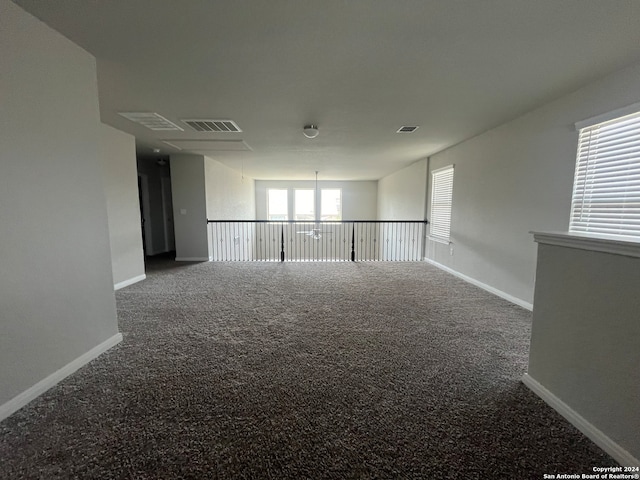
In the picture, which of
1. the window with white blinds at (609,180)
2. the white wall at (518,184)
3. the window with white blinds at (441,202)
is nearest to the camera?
the window with white blinds at (609,180)

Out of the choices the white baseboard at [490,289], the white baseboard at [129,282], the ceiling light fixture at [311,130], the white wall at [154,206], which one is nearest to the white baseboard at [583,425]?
the white baseboard at [490,289]

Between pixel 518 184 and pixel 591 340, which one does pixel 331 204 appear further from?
pixel 591 340

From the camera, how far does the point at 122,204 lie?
4078 millimetres

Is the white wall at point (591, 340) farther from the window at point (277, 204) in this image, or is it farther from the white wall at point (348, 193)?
the window at point (277, 204)

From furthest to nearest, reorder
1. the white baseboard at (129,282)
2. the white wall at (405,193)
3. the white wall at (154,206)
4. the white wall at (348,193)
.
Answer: the white wall at (348,193), the white wall at (154,206), the white wall at (405,193), the white baseboard at (129,282)

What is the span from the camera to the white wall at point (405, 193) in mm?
6292

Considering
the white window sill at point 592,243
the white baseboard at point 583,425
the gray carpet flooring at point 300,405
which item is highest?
the white window sill at point 592,243

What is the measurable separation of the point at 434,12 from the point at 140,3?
173 cm

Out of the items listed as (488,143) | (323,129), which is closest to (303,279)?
(323,129)

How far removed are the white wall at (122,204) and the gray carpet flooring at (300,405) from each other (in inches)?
60.5

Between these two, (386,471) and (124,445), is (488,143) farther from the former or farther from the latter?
(124,445)

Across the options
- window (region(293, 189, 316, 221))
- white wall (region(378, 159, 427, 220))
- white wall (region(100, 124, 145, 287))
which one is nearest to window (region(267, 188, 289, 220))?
window (region(293, 189, 316, 221))

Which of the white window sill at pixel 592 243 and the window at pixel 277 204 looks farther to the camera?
the window at pixel 277 204

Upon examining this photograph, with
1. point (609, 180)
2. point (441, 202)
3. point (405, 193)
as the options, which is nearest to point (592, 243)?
point (609, 180)
